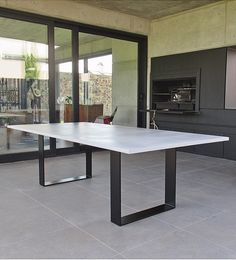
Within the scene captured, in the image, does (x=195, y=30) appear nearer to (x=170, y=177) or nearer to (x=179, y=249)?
(x=170, y=177)

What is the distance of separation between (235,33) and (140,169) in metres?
2.94

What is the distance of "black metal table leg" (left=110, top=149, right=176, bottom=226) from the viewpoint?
2.49 meters

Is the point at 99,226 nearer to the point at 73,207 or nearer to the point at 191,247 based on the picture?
the point at 73,207

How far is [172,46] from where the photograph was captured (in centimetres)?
624

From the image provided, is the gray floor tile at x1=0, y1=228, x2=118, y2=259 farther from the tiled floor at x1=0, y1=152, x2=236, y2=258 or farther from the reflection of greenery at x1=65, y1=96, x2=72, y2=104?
the reflection of greenery at x1=65, y1=96, x2=72, y2=104

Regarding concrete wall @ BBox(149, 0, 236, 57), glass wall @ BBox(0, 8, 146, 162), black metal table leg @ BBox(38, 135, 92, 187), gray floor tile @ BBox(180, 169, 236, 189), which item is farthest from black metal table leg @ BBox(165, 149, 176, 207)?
concrete wall @ BBox(149, 0, 236, 57)

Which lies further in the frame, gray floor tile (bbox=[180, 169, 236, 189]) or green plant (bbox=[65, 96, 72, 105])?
green plant (bbox=[65, 96, 72, 105])

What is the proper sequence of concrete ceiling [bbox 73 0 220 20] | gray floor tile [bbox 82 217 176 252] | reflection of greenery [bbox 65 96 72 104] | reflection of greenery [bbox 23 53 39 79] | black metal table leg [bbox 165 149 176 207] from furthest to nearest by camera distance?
reflection of greenery [bbox 65 96 72 104] → concrete ceiling [bbox 73 0 220 20] → reflection of greenery [bbox 23 53 39 79] → black metal table leg [bbox 165 149 176 207] → gray floor tile [bbox 82 217 176 252]

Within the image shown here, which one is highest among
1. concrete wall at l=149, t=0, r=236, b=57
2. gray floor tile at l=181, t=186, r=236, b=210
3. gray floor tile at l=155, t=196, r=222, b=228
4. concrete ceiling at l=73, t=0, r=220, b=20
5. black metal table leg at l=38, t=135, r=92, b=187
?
concrete ceiling at l=73, t=0, r=220, b=20

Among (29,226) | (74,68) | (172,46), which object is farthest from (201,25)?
(29,226)

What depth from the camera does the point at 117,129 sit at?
3426 mm

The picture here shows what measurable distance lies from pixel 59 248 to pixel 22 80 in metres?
3.75

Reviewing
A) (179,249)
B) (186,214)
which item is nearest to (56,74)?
(186,214)

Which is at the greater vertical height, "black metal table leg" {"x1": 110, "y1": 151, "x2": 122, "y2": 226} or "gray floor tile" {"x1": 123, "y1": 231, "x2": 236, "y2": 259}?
"black metal table leg" {"x1": 110, "y1": 151, "x2": 122, "y2": 226}
